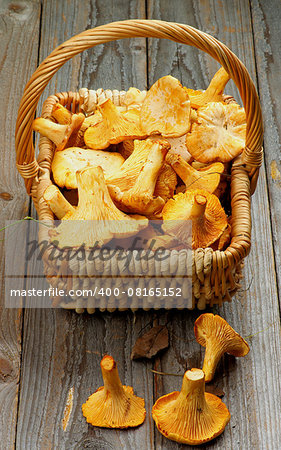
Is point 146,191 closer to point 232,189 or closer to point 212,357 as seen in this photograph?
point 232,189

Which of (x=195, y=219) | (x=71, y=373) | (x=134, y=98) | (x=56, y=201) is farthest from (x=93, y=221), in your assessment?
(x=134, y=98)

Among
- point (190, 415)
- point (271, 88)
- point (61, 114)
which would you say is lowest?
point (190, 415)

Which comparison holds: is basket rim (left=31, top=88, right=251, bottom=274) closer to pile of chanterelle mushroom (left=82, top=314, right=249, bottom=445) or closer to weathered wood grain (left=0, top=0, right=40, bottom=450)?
pile of chanterelle mushroom (left=82, top=314, right=249, bottom=445)

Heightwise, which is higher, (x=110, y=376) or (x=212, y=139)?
(x=212, y=139)

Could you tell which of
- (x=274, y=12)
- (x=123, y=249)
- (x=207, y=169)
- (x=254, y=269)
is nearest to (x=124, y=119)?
(x=207, y=169)

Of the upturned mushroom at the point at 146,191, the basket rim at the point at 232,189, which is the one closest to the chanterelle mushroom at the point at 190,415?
the basket rim at the point at 232,189

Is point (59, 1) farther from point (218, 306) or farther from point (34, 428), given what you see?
point (34, 428)

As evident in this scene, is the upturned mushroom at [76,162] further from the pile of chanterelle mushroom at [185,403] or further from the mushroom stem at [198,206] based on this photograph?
the pile of chanterelle mushroom at [185,403]
